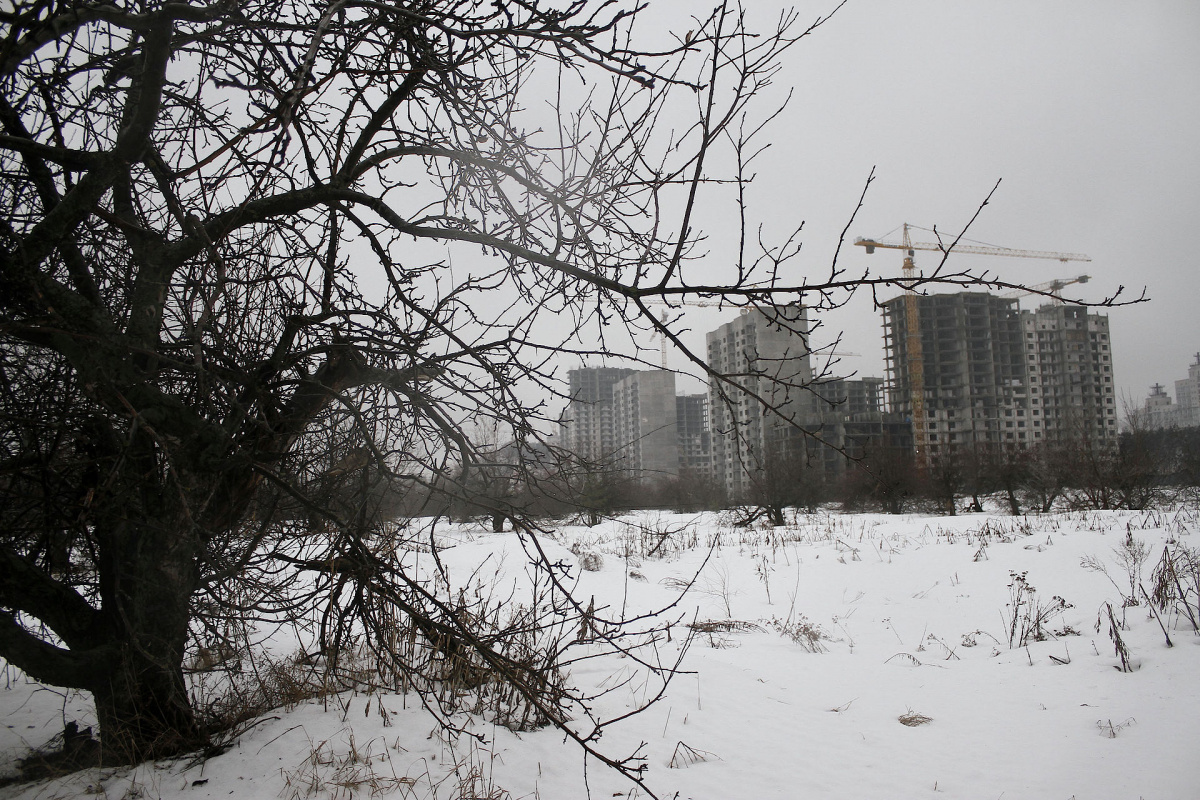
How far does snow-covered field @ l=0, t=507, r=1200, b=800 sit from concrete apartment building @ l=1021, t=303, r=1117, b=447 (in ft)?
139

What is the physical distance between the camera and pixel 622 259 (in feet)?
9.89

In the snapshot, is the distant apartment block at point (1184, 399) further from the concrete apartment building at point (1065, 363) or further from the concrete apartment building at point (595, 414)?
the concrete apartment building at point (595, 414)

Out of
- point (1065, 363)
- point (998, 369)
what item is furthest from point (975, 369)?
point (1065, 363)

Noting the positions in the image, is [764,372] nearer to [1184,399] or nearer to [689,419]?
[689,419]

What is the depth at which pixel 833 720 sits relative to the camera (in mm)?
4086

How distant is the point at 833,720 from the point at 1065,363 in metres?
53.8

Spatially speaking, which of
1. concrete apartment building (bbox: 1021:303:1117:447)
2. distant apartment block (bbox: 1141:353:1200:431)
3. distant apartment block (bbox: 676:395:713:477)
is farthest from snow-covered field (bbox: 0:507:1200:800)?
distant apartment block (bbox: 1141:353:1200:431)

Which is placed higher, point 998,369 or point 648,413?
point 998,369

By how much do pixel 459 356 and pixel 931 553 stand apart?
869 centimetres

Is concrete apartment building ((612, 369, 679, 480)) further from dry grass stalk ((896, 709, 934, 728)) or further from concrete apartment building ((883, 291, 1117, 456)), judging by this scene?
concrete apartment building ((883, 291, 1117, 456))

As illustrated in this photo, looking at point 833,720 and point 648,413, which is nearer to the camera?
point 833,720

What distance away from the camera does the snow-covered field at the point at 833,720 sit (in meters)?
2.95

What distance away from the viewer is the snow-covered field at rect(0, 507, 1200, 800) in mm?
2947

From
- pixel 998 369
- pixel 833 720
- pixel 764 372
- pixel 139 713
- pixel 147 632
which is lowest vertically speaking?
pixel 833 720
